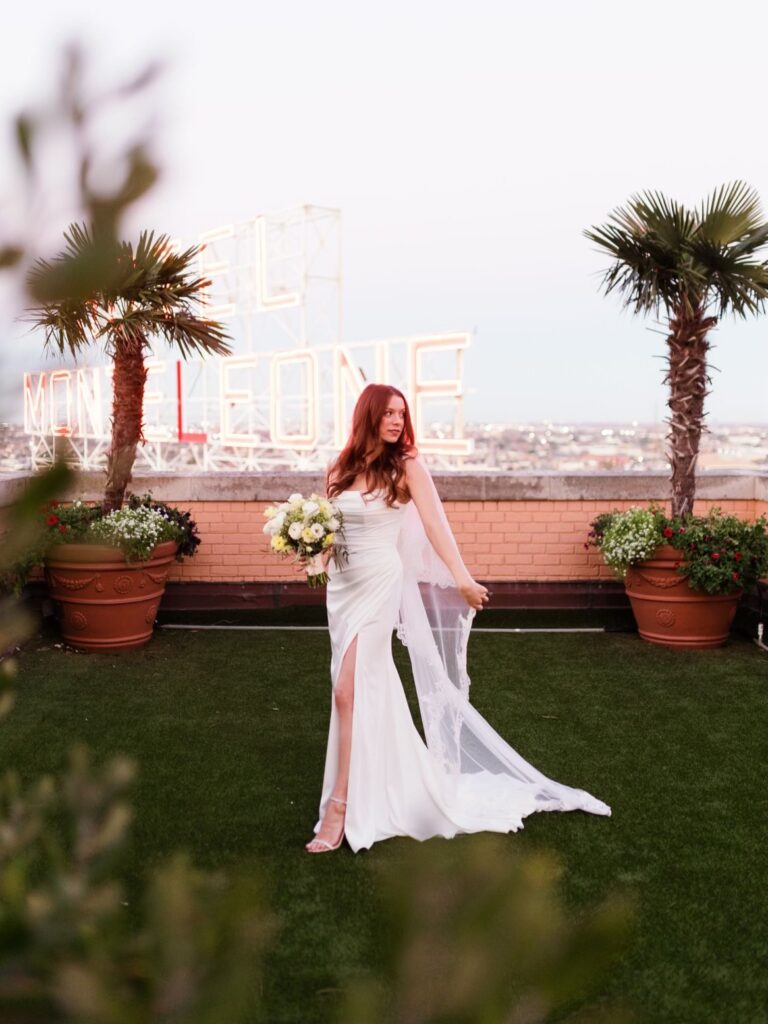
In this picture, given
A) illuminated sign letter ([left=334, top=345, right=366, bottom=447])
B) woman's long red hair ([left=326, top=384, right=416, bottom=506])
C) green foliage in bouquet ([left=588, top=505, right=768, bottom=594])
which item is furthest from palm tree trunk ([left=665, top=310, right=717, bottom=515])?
illuminated sign letter ([left=334, top=345, right=366, bottom=447])

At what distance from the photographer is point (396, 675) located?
4.71m

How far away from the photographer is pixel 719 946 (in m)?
3.54

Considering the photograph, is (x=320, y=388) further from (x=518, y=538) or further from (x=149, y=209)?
(x=149, y=209)

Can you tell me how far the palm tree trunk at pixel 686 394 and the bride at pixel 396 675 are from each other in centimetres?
395

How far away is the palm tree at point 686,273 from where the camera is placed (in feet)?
25.0

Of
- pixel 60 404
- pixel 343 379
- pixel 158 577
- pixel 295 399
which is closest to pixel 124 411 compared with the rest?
pixel 158 577

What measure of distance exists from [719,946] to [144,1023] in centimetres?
362

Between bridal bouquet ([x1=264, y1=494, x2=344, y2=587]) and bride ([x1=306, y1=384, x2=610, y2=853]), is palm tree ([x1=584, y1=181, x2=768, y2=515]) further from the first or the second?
bridal bouquet ([x1=264, y1=494, x2=344, y2=587])

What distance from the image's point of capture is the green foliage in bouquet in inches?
301

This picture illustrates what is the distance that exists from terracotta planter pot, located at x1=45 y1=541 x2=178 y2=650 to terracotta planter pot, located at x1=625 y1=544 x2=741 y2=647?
13.0 ft

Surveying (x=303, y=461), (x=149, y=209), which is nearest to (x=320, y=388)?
(x=303, y=461)

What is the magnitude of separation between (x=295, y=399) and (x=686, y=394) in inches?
662

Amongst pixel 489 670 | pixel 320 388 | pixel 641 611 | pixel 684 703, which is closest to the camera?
pixel 684 703

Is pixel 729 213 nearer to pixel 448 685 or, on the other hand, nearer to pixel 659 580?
pixel 659 580
